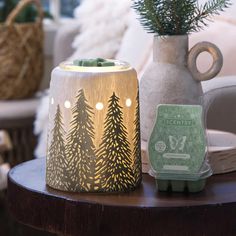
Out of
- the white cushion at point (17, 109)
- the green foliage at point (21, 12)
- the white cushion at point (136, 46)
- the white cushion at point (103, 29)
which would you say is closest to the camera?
the white cushion at point (136, 46)

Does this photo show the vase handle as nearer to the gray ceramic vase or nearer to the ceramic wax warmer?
the gray ceramic vase

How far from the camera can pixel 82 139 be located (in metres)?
1.13

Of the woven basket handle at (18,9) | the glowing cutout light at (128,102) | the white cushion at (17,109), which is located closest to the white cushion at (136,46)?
the white cushion at (17,109)

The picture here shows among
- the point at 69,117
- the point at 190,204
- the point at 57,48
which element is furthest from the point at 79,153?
the point at 57,48

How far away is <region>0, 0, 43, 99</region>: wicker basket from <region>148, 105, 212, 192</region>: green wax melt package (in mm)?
1827

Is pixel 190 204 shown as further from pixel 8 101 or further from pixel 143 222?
pixel 8 101

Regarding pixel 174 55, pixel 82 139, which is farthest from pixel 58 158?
pixel 174 55

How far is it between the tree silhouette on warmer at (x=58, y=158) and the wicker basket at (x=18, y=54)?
1777 millimetres

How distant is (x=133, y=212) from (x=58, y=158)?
6.4 inches

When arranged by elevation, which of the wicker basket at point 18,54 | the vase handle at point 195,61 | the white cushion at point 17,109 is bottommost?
the white cushion at point 17,109

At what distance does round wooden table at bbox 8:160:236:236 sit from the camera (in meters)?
1.06

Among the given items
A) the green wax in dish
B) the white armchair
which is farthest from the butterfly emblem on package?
the white armchair

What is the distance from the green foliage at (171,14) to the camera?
120 centimetres

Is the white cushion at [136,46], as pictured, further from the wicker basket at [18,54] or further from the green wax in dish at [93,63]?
the green wax in dish at [93,63]
